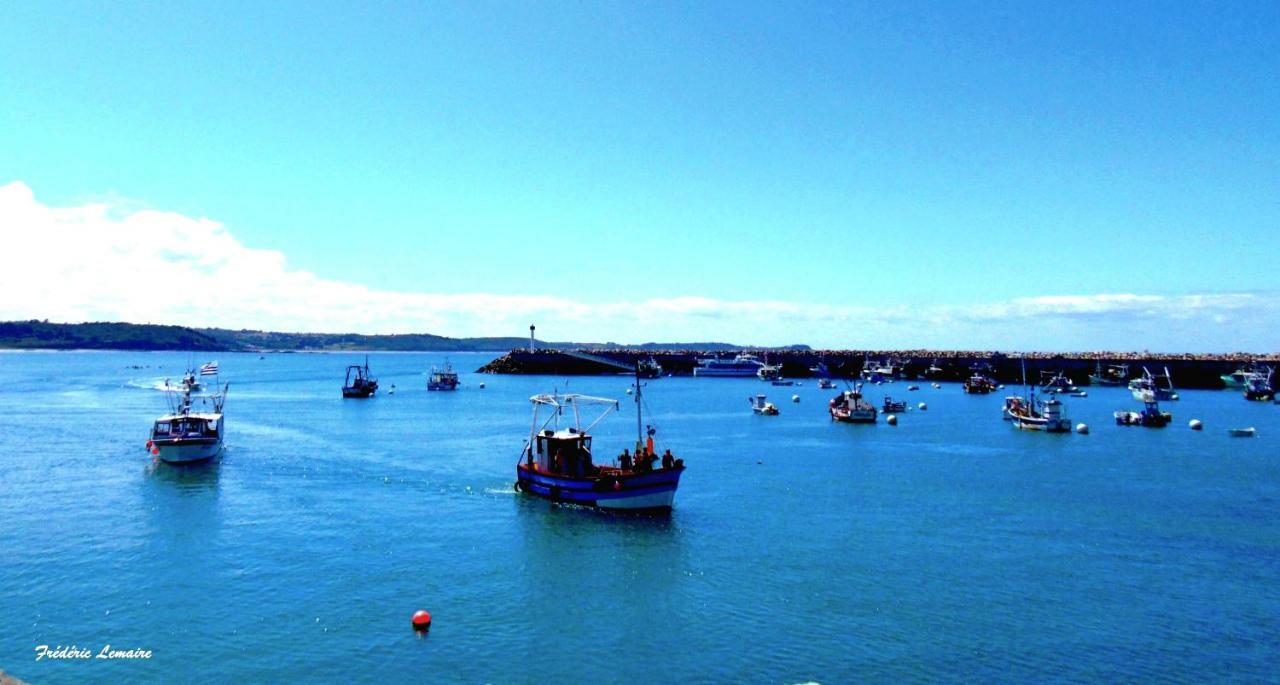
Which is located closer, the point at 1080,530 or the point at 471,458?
the point at 1080,530

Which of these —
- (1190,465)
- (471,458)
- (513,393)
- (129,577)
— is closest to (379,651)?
(129,577)

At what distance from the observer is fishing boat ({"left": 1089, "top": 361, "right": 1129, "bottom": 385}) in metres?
174

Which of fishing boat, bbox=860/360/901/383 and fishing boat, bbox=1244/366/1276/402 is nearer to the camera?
fishing boat, bbox=1244/366/1276/402

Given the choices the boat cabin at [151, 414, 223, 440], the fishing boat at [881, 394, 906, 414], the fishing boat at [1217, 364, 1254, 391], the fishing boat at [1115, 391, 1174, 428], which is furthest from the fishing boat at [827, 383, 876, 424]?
the fishing boat at [1217, 364, 1254, 391]

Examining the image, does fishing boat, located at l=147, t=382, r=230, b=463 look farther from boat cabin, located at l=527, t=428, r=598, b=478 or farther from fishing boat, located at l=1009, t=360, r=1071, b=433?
fishing boat, located at l=1009, t=360, r=1071, b=433

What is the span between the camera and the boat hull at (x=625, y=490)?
44.4m

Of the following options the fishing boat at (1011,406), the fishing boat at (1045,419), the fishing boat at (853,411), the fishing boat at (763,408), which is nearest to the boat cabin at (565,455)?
the fishing boat at (853,411)

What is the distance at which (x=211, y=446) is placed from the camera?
62125mm

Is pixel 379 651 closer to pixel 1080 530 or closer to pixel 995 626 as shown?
pixel 995 626

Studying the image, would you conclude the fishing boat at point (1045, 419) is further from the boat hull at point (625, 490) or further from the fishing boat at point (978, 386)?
the fishing boat at point (978, 386)

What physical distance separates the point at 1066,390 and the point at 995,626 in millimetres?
137343

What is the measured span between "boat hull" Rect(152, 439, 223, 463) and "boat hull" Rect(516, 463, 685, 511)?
1219 inches

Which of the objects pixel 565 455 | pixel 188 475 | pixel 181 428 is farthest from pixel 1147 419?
pixel 181 428

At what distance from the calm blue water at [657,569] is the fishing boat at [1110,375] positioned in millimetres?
113493
